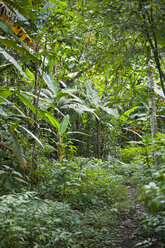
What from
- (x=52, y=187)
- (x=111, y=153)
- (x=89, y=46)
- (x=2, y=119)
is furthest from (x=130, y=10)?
(x=111, y=153)

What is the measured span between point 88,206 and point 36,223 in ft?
5.16

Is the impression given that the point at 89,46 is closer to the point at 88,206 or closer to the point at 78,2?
the point at 78,2

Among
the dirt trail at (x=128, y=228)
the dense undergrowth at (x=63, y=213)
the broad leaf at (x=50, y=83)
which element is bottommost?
the dirt trail at (x=128, y=228)

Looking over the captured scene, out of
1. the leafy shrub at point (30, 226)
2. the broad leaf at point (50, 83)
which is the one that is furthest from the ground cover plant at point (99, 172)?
the broad leaf at point (50, 83)

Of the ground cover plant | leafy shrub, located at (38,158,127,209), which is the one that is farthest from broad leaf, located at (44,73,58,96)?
leafy shrub, located at (38,158,127,209)

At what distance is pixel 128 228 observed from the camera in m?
3.06

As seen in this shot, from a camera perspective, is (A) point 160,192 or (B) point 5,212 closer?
(A) point 160,192

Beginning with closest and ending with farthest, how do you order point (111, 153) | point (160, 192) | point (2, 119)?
point (160, 192), point (2, 119), point (111, 153)

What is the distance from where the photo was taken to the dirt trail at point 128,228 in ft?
8.53

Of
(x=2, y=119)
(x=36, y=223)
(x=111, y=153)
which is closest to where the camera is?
(x=36, y=223)

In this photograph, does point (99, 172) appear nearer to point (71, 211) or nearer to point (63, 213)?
point (71, 211)

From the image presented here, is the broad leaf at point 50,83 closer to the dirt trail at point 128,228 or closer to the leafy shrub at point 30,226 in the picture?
the dirt trail at point 128,228

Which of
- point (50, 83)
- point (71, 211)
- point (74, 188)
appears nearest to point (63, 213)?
point (71, 211)

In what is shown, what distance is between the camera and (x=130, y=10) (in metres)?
2.41
